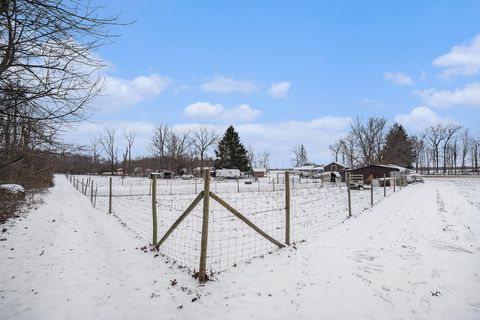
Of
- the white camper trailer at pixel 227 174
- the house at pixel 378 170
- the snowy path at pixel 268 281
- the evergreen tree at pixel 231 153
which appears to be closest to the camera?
A: the snowy path at pixel 268 281

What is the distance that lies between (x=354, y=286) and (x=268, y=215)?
26.3 feet

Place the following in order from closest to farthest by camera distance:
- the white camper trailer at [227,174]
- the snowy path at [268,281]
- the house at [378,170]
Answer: the snowy path at [268,281], the house at [378,170], the white camper trailer at [227,174]

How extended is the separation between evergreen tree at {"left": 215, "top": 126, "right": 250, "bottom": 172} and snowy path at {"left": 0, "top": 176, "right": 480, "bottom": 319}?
60837 mm

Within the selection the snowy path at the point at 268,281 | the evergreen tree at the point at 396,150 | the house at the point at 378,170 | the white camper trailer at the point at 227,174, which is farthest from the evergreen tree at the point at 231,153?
the snowy path at the point at 268,281

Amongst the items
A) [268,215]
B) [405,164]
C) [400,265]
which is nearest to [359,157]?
[405,164]

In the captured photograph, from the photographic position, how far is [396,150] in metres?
67.2

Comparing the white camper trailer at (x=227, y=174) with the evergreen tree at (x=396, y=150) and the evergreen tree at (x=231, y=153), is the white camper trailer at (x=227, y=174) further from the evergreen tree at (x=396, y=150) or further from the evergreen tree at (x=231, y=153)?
the evergreen tree at (x=396, y=150)

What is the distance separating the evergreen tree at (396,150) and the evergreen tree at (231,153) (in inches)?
1299

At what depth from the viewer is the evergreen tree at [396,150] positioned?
2638 inches

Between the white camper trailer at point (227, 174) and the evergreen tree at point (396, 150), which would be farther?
the evergreen tree at point (396, 150)

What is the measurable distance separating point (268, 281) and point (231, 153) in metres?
64.3

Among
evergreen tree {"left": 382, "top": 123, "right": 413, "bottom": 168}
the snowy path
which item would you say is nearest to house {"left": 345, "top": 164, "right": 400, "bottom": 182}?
evergreen tree {"left": 382, "top": 123, "right": 413, "bottom": 168}

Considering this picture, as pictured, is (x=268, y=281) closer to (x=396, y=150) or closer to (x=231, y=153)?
(x=231, y=153)

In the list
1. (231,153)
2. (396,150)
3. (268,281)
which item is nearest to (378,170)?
Answer: (396,150)
